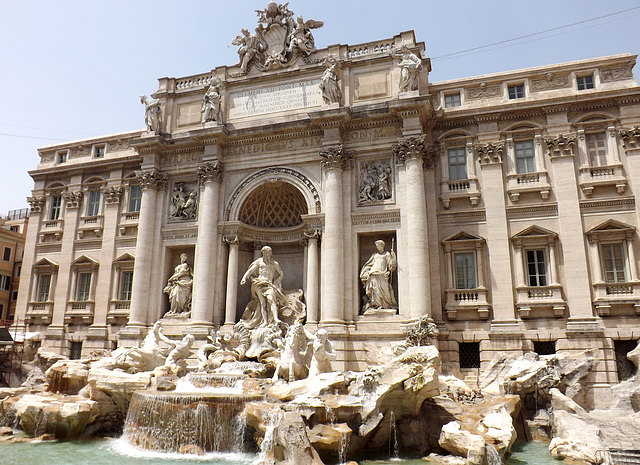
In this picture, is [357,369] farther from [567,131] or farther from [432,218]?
[567,131]

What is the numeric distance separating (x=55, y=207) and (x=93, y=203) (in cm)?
286

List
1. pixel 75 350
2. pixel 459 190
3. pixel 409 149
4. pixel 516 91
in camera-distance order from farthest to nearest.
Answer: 1. pixel 75 350
2. pixel 516 91
3. pixel 459 190
4. pixel 409 149

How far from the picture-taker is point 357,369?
65.8 ft

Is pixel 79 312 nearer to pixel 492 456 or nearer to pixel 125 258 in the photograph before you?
pixel 125 258

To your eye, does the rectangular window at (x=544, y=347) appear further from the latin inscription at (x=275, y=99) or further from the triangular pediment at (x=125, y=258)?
the triangular pediment at (x=125, y=258)

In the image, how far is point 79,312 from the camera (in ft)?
86.1

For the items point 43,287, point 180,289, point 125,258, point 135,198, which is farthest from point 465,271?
point 43,287

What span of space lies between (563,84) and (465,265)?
9001 mm

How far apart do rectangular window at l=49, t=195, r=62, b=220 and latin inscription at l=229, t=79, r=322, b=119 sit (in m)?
12.2

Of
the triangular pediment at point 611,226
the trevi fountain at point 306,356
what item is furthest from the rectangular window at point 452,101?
the triangular pediment at point 611,226

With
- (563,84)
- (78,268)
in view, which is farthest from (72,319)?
(563,84)

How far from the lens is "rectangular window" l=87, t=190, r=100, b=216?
2802 centimetres

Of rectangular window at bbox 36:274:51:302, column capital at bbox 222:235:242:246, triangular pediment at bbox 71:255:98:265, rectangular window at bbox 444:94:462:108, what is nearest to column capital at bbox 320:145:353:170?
rectangular window at bbox 444:94:462:108

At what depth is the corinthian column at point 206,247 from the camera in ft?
74.7
